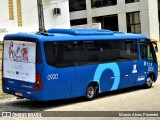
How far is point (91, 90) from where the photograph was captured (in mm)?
15406

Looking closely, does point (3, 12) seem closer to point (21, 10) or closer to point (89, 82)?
point (21, 10)

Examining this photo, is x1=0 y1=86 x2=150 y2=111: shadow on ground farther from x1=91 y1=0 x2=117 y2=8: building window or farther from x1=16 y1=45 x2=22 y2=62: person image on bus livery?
x1=91 y1=0 x2=117 y2=8: building window

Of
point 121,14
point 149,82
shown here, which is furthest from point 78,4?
point 149,82

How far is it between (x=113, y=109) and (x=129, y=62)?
4.68 meters

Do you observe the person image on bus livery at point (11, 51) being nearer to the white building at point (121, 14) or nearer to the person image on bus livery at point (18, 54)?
the person image on bus livery at point (18, 54)

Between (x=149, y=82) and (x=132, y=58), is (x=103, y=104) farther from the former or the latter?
(x=149, y=82)

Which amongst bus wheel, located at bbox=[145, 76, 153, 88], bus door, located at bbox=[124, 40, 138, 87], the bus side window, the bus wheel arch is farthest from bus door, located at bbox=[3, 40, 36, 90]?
bus wheel, located at bbox=[145, 76, 153, 88]

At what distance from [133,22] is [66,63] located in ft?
113

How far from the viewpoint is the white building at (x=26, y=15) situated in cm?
2762

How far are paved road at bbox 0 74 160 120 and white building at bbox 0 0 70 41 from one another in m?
12.3

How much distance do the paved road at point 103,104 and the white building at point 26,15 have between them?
485 inches

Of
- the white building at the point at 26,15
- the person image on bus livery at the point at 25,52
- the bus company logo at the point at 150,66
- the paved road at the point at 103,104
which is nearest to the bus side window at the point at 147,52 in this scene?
the bus company logo at the point at 150,66

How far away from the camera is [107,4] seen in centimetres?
4988

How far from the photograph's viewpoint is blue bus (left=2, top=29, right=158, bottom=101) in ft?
43.9
